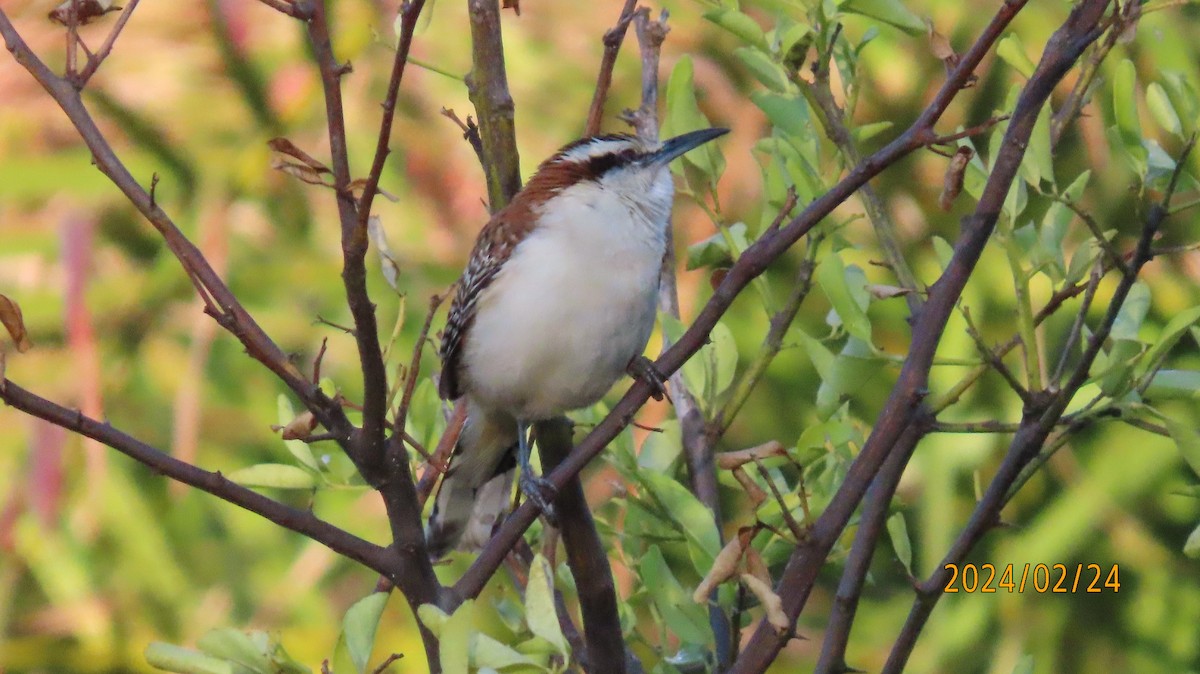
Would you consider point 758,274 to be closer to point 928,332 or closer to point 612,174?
point 928,332

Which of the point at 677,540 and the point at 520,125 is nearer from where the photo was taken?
the point at 677,540

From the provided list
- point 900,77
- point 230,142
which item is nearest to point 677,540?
point 900,77

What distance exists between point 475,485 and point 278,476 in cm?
68

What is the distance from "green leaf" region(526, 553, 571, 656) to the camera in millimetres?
1319

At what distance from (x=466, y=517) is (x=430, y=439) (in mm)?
388

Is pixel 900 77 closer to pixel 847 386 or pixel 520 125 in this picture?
pixel 520 125

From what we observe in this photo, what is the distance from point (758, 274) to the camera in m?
1.51

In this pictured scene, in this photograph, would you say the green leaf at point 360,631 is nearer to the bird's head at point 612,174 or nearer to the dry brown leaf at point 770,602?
the dry brown leaf at point 770,602

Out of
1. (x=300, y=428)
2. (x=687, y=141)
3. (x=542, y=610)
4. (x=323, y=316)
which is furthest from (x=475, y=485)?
(x=323, y=316)

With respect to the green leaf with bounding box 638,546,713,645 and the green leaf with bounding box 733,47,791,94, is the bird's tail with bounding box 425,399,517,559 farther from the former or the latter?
the green leaf with bounding box 733,47,791,94

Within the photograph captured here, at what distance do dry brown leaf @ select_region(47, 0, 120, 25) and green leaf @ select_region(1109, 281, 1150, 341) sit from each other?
4.08 ft

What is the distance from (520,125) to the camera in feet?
14.8

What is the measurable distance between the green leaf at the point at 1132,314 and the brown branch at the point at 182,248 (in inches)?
38.4

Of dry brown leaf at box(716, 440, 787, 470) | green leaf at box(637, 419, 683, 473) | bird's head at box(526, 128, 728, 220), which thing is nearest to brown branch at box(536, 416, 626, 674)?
dry brown leaf at box(716, 440, 787, 470)
